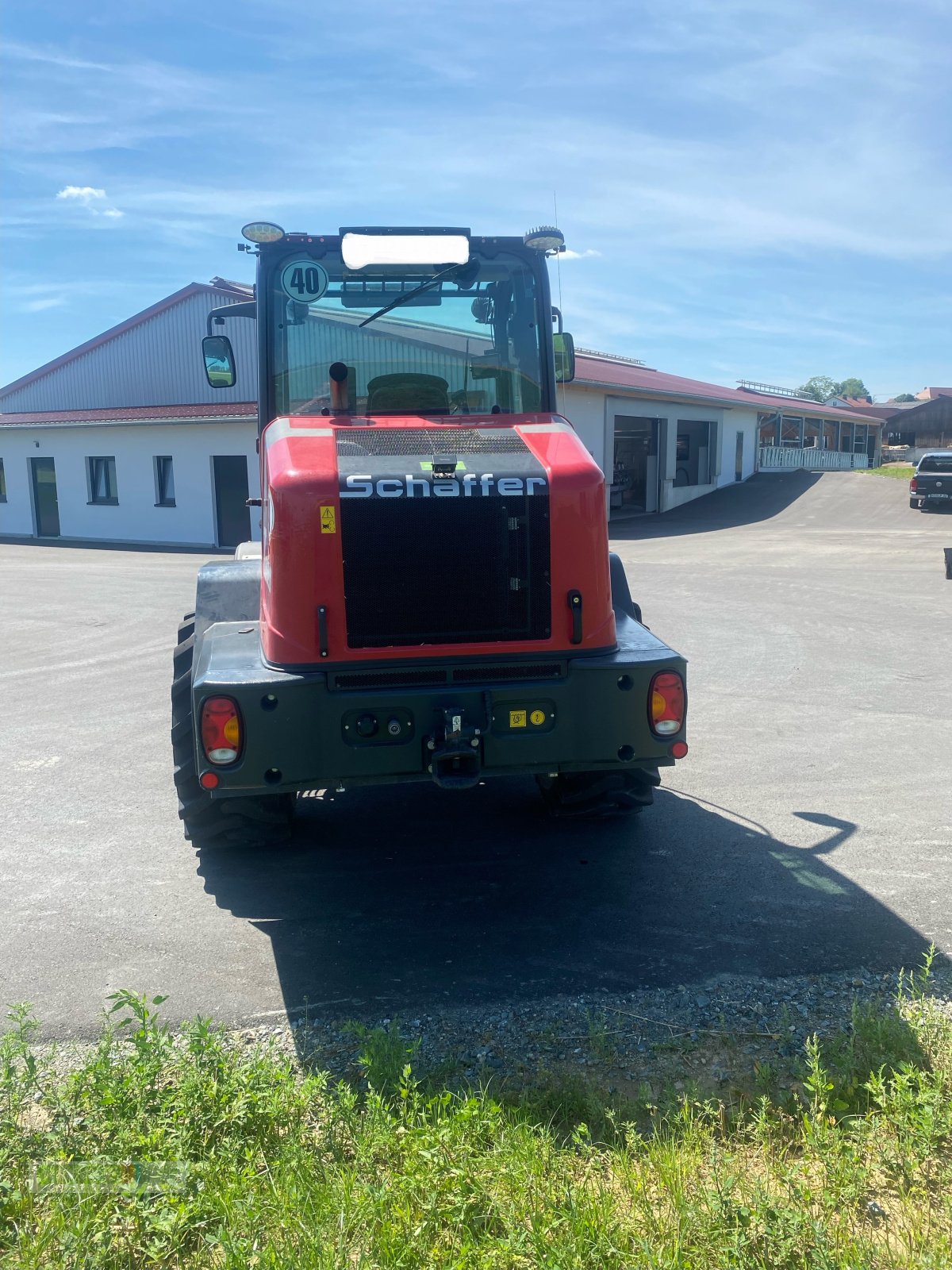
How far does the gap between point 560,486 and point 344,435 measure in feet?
3.48

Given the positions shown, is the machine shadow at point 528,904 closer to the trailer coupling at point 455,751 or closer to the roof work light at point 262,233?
the trailer coupling at point 455,751

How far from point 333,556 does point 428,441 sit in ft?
2.63

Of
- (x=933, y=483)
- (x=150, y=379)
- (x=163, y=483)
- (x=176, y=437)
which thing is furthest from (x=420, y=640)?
(x=933, y=483)

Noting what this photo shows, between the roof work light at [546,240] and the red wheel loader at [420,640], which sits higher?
the roof work light at [546,240]

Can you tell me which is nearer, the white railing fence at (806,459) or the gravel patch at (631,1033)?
the gravel patch at (631,1033)

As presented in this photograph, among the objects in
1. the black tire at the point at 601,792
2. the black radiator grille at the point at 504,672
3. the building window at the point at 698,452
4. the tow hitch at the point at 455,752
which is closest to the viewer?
the tow hitch at the point at 455,752

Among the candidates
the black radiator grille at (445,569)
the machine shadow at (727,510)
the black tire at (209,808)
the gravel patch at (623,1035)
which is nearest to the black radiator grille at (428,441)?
the black radiator grille at (445,569)

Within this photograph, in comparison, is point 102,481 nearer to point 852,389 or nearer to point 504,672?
point 504,672

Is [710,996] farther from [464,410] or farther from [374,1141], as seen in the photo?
[464,410]

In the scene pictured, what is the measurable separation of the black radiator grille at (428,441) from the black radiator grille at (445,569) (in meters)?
0.35

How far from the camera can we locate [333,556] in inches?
161

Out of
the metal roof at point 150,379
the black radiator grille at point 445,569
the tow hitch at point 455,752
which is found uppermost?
the metal roof at point 150,379

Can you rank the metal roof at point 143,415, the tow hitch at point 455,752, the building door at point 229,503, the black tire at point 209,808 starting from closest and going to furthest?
1. the tow hitch at point 455,752
2. the black tire at point 209,808
3. the metal roof at point 143,415
4. the building door at point 229,503

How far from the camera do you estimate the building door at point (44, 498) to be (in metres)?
31.9
